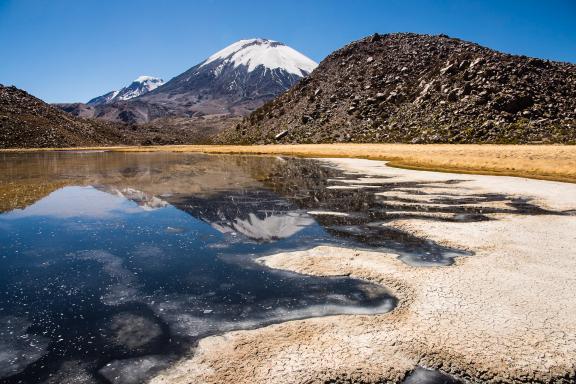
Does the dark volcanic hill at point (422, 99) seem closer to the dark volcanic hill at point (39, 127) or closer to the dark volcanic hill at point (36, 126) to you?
the dark volcanic hill at point (39, 127)

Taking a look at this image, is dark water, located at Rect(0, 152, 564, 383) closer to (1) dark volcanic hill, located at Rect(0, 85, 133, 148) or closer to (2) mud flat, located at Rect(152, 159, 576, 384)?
(2) mud flat, located at Rect(152, 159, 576, 384)

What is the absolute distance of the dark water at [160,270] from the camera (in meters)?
6.89

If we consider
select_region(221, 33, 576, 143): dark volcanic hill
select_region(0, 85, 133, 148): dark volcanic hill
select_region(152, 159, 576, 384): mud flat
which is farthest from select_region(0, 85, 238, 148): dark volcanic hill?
select_region(152, 159, 576, 384): mud flat

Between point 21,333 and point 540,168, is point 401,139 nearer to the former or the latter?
point 540,168

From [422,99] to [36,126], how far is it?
10695cm

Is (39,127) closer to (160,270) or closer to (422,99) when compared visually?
(422,99)

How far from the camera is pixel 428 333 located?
7152 millimetres

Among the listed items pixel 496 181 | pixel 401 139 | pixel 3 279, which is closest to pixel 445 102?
pixel 401 139

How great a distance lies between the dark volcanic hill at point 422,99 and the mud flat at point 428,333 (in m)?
60.7

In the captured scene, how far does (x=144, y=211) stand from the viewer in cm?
1942

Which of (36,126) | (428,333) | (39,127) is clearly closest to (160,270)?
(428,333)

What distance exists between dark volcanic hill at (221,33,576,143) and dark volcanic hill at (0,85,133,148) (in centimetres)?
4800

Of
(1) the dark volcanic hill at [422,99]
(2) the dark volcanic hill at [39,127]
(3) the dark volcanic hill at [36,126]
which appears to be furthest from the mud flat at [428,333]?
(3) the dark volcanic hill at [36,126]

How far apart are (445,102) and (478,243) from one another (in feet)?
241
